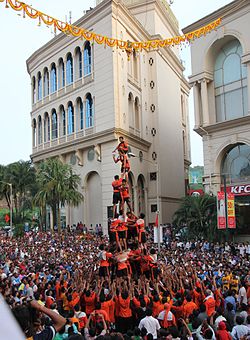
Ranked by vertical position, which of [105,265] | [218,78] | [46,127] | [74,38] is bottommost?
[105,265]

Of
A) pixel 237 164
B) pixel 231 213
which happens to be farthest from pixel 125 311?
pixel 237 164

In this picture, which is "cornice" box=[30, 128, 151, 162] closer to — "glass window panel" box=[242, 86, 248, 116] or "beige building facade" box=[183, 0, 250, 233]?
"beige building facade" box=[183, 0, 250, 233]

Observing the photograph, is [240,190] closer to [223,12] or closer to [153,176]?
[223,12]

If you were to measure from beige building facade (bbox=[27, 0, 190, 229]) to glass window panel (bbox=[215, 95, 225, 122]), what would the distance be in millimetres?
7032

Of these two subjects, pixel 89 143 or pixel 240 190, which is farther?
pixel 89 143

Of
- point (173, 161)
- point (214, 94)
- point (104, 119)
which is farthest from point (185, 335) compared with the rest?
point (173, 161)

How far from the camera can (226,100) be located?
3341 centimetres

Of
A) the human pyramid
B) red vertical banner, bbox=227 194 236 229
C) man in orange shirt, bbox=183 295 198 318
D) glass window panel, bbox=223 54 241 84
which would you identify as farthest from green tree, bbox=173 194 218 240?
man in orange shirt, bbox=183 295 198 318

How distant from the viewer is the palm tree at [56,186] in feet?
116

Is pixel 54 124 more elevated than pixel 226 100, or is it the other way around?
pixel 54 124

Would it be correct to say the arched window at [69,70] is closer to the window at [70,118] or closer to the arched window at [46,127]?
the window at [70,118]

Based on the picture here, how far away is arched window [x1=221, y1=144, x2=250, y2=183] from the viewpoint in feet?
102

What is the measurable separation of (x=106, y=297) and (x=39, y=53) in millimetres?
41457

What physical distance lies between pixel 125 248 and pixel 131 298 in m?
4.97
